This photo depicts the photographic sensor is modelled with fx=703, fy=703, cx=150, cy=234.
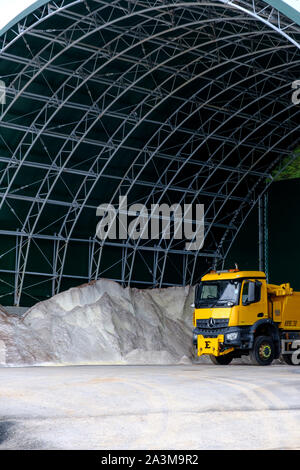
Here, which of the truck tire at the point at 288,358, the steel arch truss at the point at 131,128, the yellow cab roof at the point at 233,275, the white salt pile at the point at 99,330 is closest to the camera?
the yellow cab roof at the point at 233,275

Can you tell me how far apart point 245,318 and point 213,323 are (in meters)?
1.15

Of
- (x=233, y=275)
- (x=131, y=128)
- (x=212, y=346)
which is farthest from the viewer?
(x=131, y=128)

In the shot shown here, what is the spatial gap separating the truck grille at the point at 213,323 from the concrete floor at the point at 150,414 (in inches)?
263

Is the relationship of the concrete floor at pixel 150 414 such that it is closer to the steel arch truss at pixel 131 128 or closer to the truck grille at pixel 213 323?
the truck grille at pixel 213 323

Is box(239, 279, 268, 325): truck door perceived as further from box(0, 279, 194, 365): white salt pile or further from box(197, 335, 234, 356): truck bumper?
box(0, 279, 194, 365): white salt pile

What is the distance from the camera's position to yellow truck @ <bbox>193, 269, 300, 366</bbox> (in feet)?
81.0

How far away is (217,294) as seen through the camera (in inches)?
1001

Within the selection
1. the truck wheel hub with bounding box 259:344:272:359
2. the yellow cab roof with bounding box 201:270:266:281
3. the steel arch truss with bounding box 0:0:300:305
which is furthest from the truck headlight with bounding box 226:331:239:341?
the steel arch truss with bounding box 0:0:300:305

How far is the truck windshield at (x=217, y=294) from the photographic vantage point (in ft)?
81.5

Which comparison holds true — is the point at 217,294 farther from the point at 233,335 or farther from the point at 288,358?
the point at 288,358

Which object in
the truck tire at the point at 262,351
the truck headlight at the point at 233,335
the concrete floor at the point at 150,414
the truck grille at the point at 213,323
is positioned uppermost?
the truck grille at the point at 213,323

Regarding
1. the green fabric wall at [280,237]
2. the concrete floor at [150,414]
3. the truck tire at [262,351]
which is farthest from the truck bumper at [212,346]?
the green fabric wall at [280,237]

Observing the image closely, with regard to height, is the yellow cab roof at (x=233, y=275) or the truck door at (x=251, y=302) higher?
the yellow cab roof at (x=233, y=275)

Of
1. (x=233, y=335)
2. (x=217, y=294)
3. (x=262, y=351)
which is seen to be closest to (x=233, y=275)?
(x=217, y=294)
